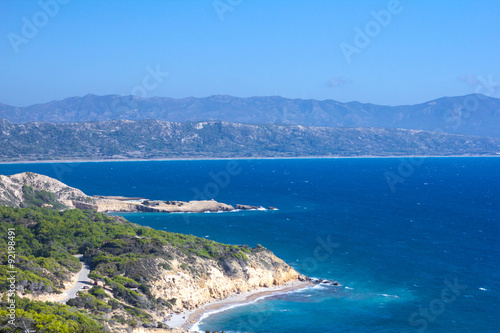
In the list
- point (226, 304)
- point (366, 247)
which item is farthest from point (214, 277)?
point (366, 247)

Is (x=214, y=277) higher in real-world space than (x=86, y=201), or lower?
higher

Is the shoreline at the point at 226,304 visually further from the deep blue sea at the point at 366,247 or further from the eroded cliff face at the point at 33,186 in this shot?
the eroded cliff face at the point at 33,186

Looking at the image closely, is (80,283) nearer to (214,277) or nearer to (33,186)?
(214,277)

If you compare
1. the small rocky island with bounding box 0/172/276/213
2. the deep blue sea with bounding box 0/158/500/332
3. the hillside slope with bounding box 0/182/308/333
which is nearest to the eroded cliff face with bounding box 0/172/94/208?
the small rocky island with bounding box 0/172/276/213

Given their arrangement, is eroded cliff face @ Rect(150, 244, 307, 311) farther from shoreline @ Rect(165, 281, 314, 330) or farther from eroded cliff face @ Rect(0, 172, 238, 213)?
eroded cliff face @ Rect(0, 172, 238, 213)

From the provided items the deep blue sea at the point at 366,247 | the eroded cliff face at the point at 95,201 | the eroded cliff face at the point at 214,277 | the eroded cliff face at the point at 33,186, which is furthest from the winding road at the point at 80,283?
the eroded cliff face at the point at 95,201

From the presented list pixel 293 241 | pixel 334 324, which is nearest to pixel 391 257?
pixel 293 241

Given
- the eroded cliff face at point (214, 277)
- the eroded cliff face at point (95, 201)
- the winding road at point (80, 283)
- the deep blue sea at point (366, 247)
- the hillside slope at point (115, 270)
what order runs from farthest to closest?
the eroded cliff face at point (95, 201) < the eroded cliff face at point (214, 277) < the deep blue sea at point (366, 247) < the winding road at point (80, 283) < the hillside slope at point (115, 270)
